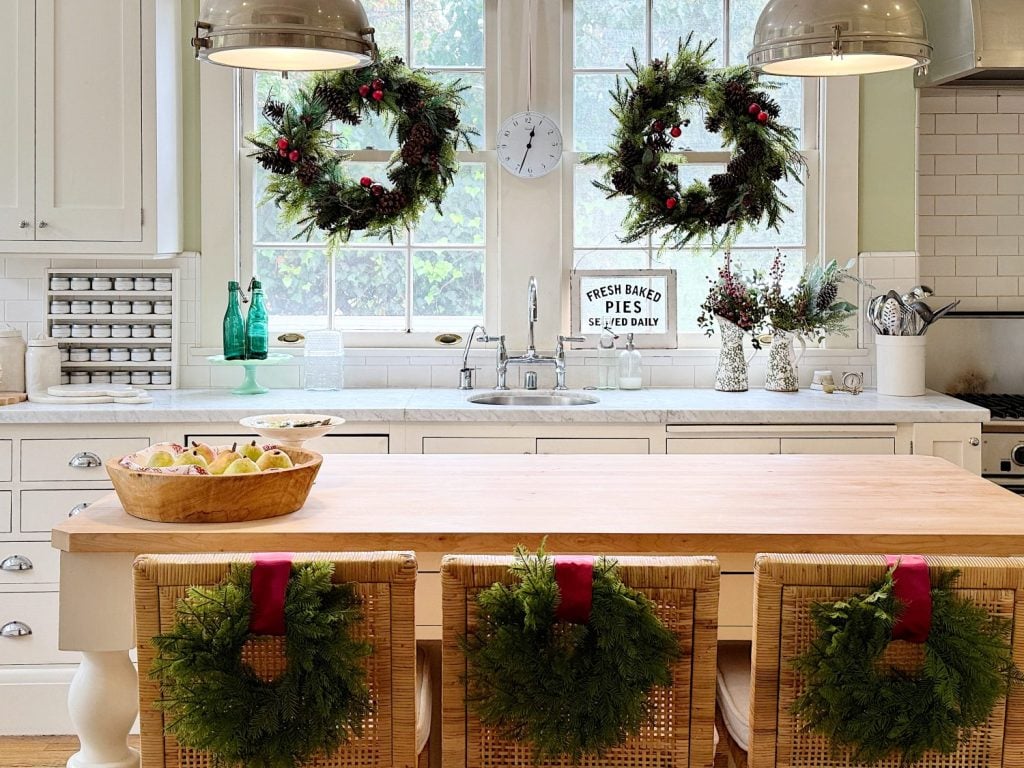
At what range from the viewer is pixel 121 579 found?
2533 mm

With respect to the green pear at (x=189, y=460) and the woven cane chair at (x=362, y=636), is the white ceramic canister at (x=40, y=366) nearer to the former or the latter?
the green pear at (x=189, y=460)

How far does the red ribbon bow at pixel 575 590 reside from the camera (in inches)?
76.8

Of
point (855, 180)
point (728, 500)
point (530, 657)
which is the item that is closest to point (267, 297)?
point (855, 180)

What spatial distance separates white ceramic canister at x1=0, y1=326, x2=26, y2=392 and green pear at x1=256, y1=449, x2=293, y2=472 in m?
2.58

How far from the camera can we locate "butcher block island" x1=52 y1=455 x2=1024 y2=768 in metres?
2.51

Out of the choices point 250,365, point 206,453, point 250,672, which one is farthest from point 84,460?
point 250,672

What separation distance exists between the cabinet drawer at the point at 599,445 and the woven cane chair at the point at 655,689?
2325 millimetres

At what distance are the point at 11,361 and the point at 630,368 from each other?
2548 millimetres

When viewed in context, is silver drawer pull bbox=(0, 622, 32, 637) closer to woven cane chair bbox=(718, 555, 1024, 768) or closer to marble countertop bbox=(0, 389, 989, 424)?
marble countertop bbox=(0, 389, 989, 424)

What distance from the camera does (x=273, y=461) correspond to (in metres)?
2.71

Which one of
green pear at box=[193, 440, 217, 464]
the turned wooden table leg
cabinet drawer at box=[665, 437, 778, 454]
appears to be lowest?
the turned wooden table leg

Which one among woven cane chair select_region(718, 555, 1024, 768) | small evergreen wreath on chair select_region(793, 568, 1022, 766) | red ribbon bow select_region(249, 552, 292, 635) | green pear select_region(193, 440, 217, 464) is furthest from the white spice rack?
small evergreen wreath on chair select_region(793, 568, 1022, 766)

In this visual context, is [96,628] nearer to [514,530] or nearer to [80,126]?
[514,530]

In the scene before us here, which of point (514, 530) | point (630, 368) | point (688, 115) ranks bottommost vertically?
point (514, 530)
